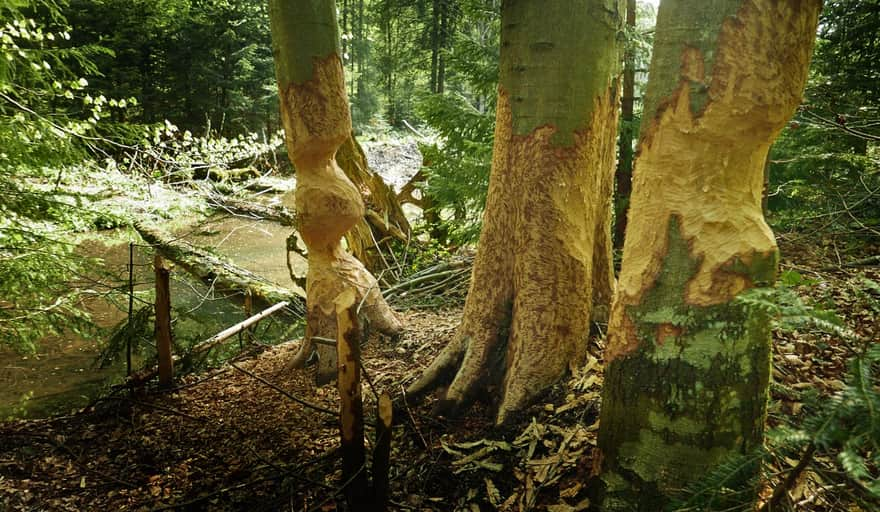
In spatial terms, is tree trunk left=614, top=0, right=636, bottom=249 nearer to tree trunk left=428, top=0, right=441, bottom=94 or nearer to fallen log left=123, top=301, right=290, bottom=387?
fallen log left=123, top=301, right=290, bottom=387

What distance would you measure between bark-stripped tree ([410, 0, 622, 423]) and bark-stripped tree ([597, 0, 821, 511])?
3.05 feet

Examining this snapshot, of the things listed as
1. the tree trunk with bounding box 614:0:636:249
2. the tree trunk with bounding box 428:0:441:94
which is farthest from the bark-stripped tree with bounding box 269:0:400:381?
the tree trunk with bounding box 428:0:441:94

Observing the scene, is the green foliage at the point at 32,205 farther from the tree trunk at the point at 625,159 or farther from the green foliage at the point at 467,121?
the tree trunk at the point at 625,159

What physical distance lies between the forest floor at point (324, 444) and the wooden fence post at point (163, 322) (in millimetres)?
159

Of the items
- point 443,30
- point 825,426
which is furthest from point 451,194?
point 443,30

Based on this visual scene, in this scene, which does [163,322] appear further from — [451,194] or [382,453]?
[451,194]

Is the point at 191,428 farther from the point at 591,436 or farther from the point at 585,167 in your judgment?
the point at 585,167

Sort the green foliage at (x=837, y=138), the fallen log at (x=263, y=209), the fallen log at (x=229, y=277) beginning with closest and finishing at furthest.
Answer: the green foliage at (x=837, y=138) → the fallen log at (x=229, y=277) → the fallen log at (x=263, y=209)

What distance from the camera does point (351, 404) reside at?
7.00 feet

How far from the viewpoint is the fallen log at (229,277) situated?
20.9 feet

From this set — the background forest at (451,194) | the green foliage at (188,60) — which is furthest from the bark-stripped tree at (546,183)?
the green foliage at (188,60)

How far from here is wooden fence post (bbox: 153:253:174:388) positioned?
3.93 metres

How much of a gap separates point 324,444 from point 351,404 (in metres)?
1.18

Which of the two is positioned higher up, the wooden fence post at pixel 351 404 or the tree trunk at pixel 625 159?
the tree trunk at pixel 625 159
